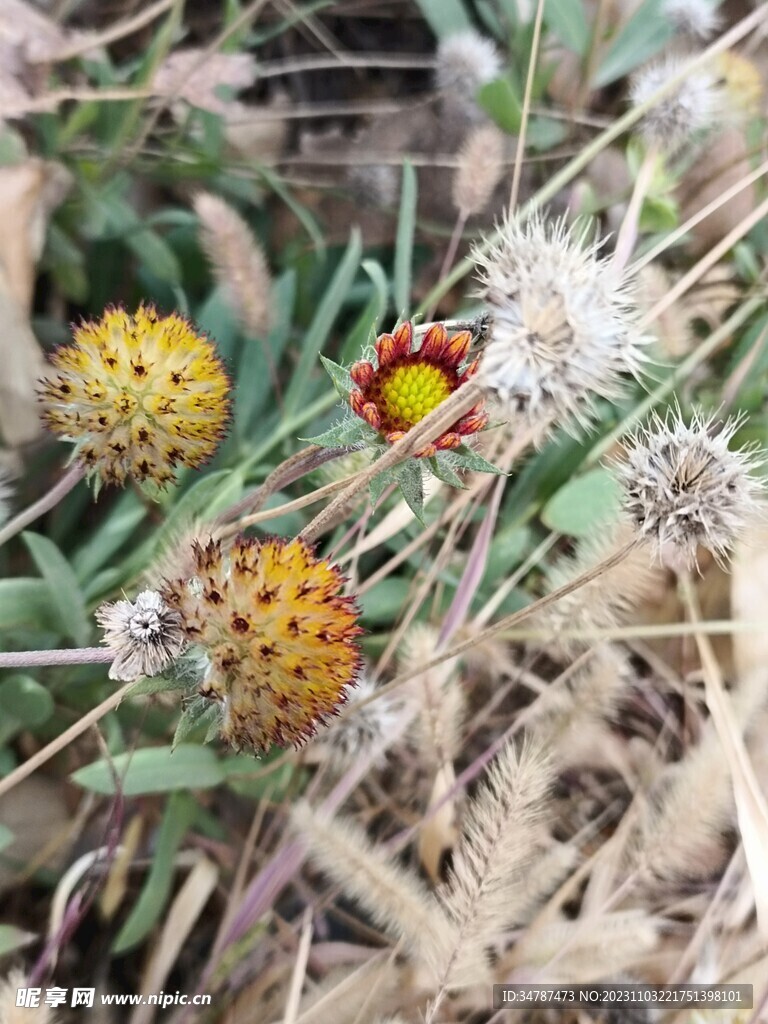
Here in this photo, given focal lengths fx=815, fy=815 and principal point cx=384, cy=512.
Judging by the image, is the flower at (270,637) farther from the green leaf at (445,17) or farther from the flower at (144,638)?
the green leaf at (445,17)

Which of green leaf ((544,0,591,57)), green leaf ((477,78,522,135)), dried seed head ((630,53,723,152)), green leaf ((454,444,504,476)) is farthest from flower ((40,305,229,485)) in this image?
green leaf ((544,0,591,57))

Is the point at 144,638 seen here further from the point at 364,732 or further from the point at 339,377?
the point at 364,732

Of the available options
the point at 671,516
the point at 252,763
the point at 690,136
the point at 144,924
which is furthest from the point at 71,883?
the point at 690,136

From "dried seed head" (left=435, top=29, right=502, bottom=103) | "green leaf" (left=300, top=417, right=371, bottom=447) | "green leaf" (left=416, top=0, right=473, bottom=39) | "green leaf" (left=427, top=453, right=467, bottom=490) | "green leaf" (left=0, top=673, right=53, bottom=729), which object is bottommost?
"green leaf" (left=0, top=673, right=53, bottom=729)

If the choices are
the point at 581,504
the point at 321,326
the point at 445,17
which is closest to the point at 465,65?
the point at 445,17

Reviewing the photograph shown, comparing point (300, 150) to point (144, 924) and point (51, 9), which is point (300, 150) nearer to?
point (51, 9)

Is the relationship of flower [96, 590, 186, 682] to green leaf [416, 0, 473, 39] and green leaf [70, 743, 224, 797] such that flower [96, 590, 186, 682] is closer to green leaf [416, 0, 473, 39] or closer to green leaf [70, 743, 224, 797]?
green leaf [70, 743, 224, 797]
